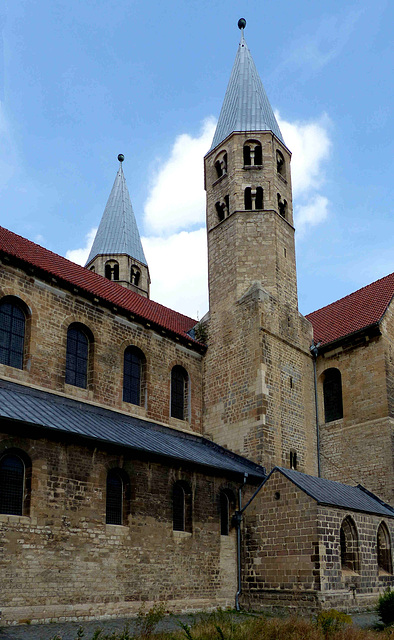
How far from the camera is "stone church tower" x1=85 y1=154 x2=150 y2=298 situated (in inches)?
1558

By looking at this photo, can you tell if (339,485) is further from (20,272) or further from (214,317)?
(20,272)

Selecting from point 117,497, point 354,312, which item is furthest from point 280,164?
point 117,497

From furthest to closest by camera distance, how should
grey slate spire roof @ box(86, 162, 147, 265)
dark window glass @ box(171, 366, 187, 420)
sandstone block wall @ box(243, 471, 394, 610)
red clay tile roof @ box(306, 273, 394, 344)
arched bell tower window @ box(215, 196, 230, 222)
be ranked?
grey slate spire roof @ box(86, 162, 147, 265), arched bell tower window @ box(215, 196, 230, 222), red clay tile roof @ box(306, 273, 394, 344), dark window glass @ box(171, 366, 187, 420), sandstone block wall @ box(243, 471, 394, 610)

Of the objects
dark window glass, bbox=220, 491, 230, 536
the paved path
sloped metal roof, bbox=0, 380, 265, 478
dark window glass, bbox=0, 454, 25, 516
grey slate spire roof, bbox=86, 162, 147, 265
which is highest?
grey slate spire roof, bbox=86, 162, 147, 265

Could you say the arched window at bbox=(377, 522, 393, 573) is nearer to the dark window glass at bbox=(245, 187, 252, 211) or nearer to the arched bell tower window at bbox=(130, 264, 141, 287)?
the dark window glass at bbox=(245, 187, 252, 211)

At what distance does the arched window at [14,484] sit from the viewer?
14.4 m

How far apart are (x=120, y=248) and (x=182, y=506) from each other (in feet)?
78.8

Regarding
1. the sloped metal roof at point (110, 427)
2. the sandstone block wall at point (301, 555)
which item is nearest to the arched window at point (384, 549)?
the sandstone block wall at point (301, 555)

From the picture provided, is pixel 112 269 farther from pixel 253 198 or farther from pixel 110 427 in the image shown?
pixel 110 427

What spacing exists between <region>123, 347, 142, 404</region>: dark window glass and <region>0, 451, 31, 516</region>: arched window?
21.8 ft

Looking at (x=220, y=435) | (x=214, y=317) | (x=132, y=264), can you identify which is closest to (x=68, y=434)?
(x=220, y=435)

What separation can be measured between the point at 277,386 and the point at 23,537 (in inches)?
454

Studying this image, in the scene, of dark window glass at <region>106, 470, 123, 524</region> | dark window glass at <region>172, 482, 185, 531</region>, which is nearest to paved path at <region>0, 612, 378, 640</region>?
dark window glass at <region>106, 470, 123, 524</region>

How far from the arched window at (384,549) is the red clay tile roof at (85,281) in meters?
9.62
